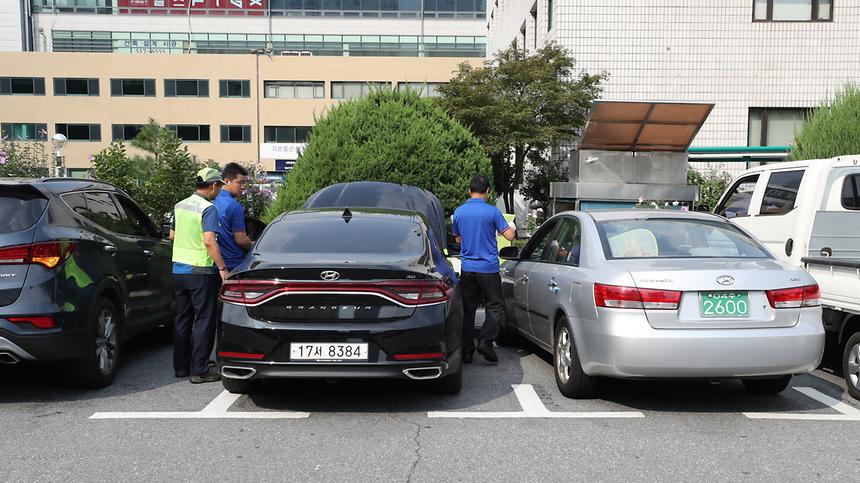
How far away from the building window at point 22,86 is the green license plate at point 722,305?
59.7m

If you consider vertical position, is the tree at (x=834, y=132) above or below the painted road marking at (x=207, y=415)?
above

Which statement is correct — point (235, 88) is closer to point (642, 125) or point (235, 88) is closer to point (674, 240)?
point (642, 125)

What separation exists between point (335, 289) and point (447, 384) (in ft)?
4.14

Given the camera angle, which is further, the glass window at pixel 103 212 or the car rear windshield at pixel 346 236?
the glass window at pixel 103 212

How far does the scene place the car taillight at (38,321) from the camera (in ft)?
17.1

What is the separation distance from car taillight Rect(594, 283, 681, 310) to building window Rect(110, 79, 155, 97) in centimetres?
5627

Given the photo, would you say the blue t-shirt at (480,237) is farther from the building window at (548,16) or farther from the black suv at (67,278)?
the building window at (548,16)

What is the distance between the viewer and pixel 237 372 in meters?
5.07

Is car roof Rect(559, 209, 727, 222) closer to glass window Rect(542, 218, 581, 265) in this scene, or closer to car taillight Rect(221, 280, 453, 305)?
glass window Rect(542, 218, 581, 265)

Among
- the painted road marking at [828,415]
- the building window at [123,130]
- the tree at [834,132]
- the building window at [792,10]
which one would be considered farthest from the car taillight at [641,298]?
the building window at [123,130]

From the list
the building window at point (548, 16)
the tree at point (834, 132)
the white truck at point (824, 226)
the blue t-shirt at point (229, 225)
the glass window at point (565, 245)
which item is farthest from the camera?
the building window at point (548, 16)

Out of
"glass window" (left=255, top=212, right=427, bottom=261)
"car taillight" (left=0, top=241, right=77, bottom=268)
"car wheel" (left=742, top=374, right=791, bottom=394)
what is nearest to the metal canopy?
"car wheel" (left=742, top=374, right=791, bottom=394)

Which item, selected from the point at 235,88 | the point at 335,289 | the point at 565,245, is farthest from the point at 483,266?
the point at 235,88

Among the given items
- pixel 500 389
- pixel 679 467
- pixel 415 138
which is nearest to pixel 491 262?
pixel 500 389
